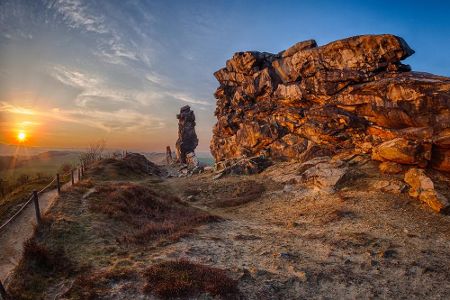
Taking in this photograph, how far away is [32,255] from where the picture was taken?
566 inches

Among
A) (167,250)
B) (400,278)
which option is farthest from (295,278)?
(167,250)

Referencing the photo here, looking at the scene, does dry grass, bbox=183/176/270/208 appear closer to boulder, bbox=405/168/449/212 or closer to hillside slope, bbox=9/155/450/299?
hillside slope, bbox=9/155/450/299

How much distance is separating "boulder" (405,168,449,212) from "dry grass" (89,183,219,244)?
61.5ft

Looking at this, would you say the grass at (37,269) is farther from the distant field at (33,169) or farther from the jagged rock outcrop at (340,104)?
the distant field at (33,169)

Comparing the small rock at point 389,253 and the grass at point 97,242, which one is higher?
the grass at point 97,242

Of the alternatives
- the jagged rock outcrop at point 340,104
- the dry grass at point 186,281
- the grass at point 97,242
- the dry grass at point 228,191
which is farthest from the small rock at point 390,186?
the dry grass at point 186,281

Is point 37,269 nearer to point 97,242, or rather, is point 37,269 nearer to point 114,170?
point 97,242

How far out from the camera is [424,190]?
26.4 m

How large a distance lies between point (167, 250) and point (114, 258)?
124 inches

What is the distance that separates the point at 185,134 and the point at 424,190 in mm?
87973

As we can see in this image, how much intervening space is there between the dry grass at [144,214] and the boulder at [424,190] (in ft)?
61.5

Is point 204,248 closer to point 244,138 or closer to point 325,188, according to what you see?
point 325,188

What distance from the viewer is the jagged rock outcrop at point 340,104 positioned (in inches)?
1324

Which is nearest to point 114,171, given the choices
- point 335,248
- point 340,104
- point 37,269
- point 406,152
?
point 340,104
